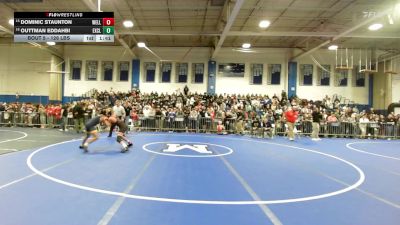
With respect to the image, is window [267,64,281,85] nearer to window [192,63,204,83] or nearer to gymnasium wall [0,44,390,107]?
gymnasium wall [0,44,390,107]

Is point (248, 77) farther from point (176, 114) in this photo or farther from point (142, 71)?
point (176, 114)

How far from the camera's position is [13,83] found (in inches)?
1100

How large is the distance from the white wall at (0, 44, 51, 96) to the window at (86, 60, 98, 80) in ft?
12.1

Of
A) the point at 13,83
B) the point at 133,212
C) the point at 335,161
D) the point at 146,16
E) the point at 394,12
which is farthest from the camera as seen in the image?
the point at 13,83

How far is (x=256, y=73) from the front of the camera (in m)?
28.1

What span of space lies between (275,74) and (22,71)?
24.8m

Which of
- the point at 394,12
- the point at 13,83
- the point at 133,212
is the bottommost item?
the point at 133,212

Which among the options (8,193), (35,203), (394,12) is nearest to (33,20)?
(8,193)

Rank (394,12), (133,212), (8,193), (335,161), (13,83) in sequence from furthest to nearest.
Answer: (13,83) < (394,12) < (335,161) < (8,193) < (133,212)

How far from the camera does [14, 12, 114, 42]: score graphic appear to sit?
29.5 feet

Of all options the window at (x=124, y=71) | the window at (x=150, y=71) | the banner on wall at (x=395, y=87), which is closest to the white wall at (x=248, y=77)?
the window at (x=150, y=71)

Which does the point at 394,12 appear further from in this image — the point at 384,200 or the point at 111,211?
the point at 111,211

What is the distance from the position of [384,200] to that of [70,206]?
17.8 feet

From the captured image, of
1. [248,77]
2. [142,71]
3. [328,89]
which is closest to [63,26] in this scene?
[142,71]
